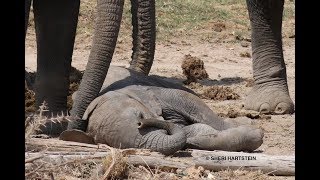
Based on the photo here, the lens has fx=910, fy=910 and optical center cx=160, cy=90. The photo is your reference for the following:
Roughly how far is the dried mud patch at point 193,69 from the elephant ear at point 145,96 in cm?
342

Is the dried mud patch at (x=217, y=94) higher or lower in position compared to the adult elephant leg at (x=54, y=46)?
lower

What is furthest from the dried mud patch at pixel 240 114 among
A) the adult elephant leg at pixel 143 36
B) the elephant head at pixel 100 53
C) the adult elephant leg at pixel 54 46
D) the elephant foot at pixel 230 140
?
the elephant head at pixel 100 53

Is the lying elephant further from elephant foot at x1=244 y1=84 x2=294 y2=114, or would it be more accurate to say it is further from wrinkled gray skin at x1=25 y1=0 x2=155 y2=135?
elephant foot at x1=244 y1=84 x2=294 y2=114

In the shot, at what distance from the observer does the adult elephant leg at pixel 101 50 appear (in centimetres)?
527

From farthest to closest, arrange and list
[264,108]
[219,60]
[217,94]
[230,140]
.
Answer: [219,60] < [217,94] < [264,108] < [230,140]

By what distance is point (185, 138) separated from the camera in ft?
15.8

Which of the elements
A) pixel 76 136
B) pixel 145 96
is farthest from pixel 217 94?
pixel 76 136

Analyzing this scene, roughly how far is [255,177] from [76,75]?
13.1 ft

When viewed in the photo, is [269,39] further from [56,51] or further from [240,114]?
[56,51]

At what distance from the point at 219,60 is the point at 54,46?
17.2ft

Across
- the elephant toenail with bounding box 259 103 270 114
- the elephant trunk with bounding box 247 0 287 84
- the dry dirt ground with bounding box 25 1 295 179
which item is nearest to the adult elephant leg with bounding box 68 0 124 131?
the dry dirt ground with bounding box 25 1 295 179

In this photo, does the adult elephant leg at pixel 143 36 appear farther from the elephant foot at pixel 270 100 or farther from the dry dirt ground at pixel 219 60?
the elephant foot at pixel 270 100

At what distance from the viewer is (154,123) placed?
496 cm
